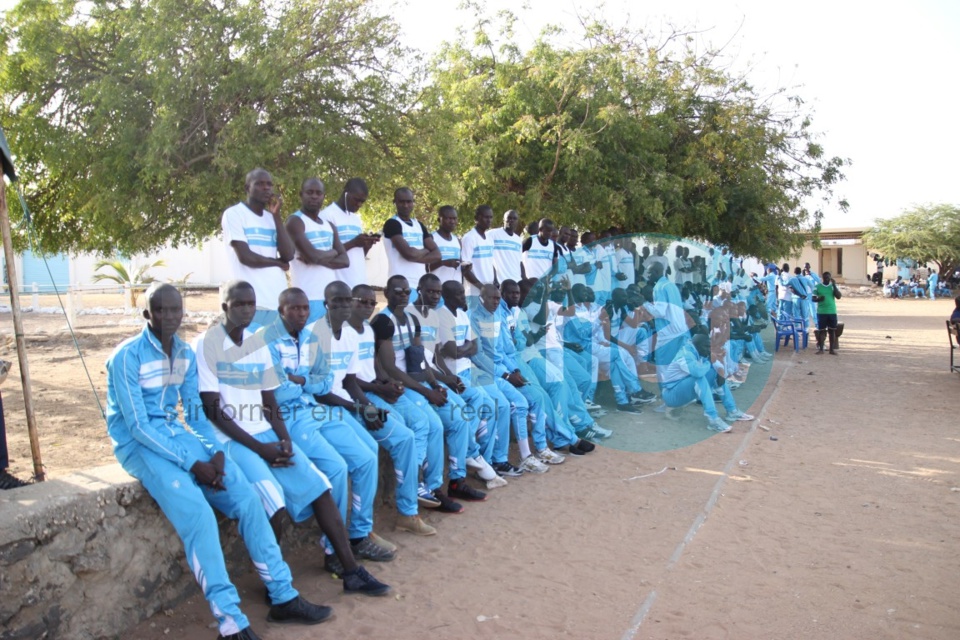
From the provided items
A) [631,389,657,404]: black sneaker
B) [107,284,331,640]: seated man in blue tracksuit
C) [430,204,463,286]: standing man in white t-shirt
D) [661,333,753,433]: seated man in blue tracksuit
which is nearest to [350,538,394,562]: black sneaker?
[107,284,331,640]: seated man in blue tracksuit

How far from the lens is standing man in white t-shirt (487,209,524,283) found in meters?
8.34

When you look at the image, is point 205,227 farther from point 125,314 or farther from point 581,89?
point 125,314

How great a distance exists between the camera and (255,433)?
161 inches

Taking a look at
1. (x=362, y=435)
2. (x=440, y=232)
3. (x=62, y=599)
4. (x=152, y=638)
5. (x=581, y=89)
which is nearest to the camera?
(x=62, y=599)

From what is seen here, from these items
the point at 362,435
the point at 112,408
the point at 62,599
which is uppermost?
the point at 112,408

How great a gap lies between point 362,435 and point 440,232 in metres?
3.07

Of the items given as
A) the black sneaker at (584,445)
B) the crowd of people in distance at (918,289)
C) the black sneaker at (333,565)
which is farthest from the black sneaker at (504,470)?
→ the crowd of people in distance at (918,289)

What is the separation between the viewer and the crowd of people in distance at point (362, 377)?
12.1 ft

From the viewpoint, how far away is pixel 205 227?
324 inches

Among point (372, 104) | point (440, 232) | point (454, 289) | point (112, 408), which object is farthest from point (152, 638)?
point (372, 104)

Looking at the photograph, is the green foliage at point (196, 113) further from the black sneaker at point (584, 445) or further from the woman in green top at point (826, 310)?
the woman in green top at point (826, 310)

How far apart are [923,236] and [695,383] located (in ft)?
129

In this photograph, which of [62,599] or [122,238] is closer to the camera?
[62,599]

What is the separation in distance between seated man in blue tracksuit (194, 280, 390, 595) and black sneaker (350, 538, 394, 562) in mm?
403
